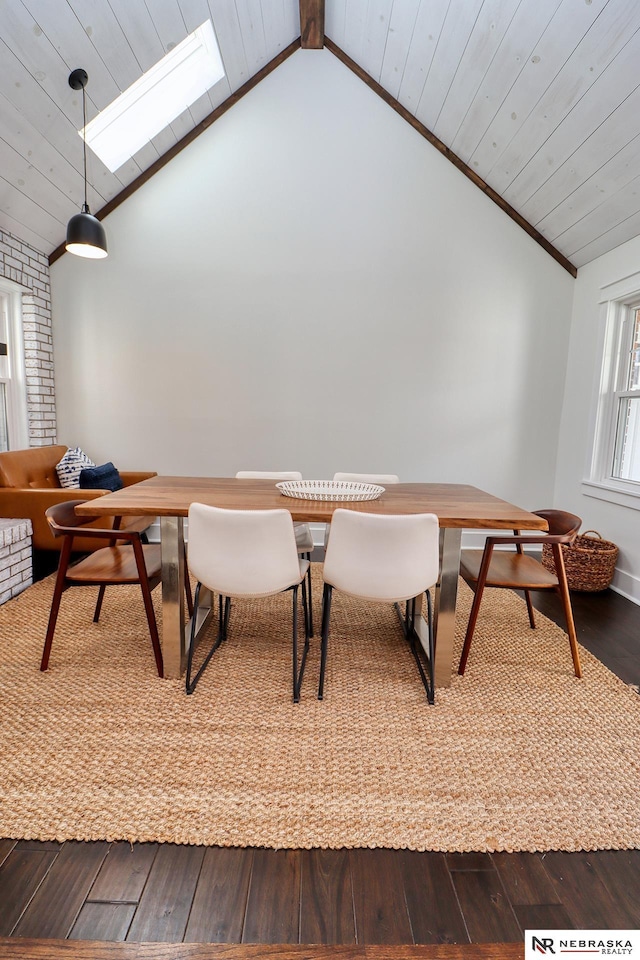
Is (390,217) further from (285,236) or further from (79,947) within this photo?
(79,947)

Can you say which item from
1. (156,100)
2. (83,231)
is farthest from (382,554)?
(156,100)

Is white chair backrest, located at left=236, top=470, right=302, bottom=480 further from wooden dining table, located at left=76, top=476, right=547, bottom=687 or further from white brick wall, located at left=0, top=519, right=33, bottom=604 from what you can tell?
white brick wall, located at left=0, top=519, right=33, bottom=604

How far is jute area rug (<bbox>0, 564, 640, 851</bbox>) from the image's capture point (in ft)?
4.46

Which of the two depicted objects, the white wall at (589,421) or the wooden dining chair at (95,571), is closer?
the wooden dining chair at (95,571)

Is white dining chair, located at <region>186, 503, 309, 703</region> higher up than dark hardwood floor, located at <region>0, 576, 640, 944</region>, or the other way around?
white dining chair, located at <region>186, 503, 309, 703</region>

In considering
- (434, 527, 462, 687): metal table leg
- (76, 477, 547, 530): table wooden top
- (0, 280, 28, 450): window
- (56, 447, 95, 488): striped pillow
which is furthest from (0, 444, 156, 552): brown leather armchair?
(434, 527, 462, 687): metal table leg

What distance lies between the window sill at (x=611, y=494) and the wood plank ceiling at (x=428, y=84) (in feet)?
5.71

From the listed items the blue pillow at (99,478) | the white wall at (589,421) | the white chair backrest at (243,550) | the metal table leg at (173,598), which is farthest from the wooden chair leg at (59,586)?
the white wall at (589,421)

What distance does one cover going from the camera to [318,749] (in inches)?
65.4

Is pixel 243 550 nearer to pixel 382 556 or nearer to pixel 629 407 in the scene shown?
pixel 382 556

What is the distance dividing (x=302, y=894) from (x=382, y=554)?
1.02 meters

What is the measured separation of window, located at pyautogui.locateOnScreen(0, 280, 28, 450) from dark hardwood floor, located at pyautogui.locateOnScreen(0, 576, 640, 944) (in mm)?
3221

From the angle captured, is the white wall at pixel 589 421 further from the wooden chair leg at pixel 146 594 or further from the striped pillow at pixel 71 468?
the striped pillow at pixel 71 468

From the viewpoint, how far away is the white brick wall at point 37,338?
3.72 m
